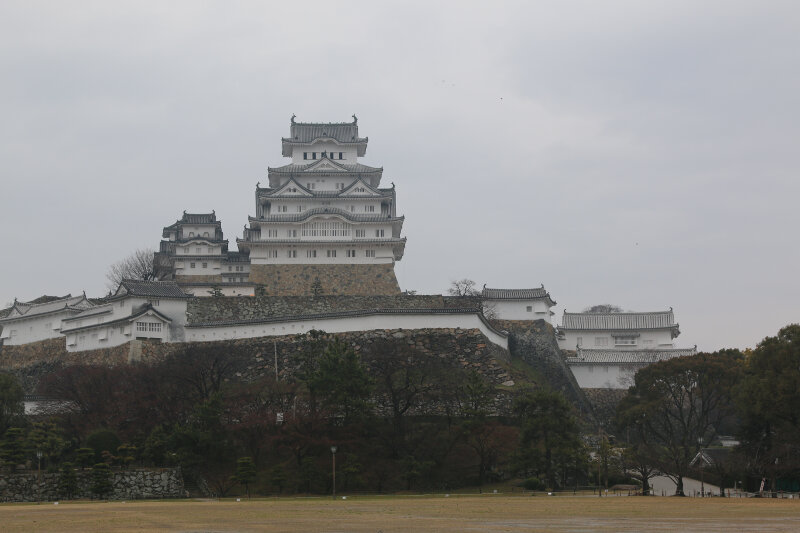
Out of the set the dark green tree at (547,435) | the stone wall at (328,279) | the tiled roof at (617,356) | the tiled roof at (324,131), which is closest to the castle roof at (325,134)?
the tiled roof at (324,131)

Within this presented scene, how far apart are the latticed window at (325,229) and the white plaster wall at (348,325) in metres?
12.3

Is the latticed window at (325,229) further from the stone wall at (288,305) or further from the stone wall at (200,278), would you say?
the stone wall at (288,305)

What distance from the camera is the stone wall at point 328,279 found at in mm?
55750

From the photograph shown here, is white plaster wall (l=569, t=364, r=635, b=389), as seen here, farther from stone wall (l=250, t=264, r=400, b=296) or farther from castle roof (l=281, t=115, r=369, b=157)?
castle roof (l=281, t=115, r=369, b=157)

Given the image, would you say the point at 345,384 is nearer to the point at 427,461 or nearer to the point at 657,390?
the point at 427,461

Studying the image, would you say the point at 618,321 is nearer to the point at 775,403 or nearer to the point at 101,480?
the point at 775,403

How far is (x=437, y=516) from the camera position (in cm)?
2234

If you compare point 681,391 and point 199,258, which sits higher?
point 199,258

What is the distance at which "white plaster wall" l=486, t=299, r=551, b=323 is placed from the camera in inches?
2103

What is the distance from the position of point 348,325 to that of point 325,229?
13492 mm

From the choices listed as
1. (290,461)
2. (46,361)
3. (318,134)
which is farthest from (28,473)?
(318,134)

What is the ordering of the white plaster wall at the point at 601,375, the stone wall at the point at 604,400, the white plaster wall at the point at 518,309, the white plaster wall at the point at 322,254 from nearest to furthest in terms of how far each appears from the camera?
the stone wall at the point at 604,400
the white plaster wall at the point at 601,375
the white plaster wall at the point at 518,309
the white plaster wall at the point at 322,254

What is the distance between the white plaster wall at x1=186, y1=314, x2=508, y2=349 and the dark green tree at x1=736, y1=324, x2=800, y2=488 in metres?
14.0

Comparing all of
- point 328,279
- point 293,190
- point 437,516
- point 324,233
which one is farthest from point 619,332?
point 437,516
